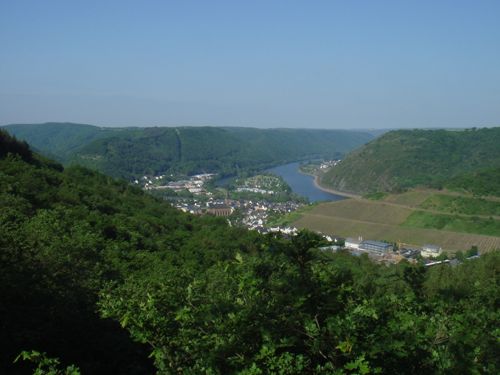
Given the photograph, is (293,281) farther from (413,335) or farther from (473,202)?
(473,202)

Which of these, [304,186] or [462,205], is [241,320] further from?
[304,186]

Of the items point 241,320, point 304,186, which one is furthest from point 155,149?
point 241,320

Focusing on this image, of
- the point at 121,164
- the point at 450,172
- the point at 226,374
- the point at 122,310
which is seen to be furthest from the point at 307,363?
the point at 121,164

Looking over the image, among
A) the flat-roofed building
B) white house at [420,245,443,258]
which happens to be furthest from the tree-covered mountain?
the flat-roofed building

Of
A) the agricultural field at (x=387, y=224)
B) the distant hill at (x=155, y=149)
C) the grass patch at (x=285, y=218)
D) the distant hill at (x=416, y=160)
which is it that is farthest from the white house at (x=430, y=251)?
the distant hill at (x=155, y=149)

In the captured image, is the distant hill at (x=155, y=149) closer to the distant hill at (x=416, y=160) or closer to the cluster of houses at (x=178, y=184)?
the cluster of houses at (x=178, y=184)
